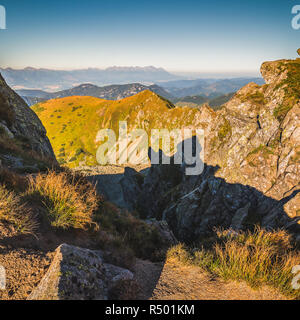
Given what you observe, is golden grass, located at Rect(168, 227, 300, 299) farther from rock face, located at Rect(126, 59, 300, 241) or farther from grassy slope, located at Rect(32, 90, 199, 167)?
grassy slope, located at Rect(32, 90, 199, 167)

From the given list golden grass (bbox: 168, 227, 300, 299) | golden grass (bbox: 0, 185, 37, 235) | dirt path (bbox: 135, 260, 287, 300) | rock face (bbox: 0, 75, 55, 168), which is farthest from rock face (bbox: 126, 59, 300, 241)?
rock face (bbox: 0, 75, 55, 168)

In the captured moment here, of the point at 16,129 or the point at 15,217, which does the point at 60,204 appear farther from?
the point at 16,129

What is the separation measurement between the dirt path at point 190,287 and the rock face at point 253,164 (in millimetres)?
10902

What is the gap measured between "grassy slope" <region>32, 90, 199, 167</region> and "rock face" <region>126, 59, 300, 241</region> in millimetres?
48134

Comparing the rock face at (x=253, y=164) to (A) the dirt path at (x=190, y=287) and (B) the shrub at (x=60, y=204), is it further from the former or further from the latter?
(B) the shrub at (x=60, y=204)

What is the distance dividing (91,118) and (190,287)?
6603 inches

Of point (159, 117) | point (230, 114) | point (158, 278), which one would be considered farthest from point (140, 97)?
point (158, 278)

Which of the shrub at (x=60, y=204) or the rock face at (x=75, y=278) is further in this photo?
the shrub at (x=60, y=204)

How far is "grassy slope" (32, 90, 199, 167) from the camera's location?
340ft

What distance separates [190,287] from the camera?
530 centimetres

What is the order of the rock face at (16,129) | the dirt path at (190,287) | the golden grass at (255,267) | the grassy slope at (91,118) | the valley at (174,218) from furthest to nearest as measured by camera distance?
1. the grassy slope at (91,118)
2. the rock face at (16,129)
3. the golden grass at (255,267)
4. the dirt path at (190,287)
5. the valley at (174,218)

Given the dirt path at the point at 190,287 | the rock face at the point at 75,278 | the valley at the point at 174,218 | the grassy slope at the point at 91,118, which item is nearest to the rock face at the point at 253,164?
the valley at the point at 174,218

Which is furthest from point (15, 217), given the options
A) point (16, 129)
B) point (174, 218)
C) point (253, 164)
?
point (174, 218)

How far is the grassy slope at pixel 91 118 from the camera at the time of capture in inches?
4077
